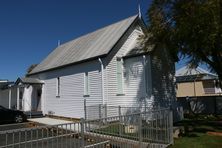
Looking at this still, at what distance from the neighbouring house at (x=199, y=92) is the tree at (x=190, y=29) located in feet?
4.69

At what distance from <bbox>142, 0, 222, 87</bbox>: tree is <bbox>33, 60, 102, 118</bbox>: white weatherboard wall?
4.47m

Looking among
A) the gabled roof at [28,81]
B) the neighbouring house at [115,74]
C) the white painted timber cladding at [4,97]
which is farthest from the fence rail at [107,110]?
the white painted timber cladding at [4,97]

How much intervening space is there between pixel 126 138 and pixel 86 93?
34.9ft

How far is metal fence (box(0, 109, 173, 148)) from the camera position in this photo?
7.04 metres

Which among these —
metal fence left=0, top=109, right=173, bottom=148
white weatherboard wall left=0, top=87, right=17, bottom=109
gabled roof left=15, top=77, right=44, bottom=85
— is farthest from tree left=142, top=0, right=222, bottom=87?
white weatherboard wall left=0, top=87, right=17, bottom=109

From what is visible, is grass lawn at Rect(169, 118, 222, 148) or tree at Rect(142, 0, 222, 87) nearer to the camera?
grass lawn at Rect(169, 118, 222, 148)

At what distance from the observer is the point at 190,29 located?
47.1 feet

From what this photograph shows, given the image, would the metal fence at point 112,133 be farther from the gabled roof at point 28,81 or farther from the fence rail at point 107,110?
the gabled roof at point 28,81

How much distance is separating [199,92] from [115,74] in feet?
83.7

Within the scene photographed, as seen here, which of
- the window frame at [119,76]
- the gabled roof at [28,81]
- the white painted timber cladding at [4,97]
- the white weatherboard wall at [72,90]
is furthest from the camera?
the white painted timber cladding at [4,97]

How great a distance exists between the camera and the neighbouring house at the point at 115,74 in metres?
18.0

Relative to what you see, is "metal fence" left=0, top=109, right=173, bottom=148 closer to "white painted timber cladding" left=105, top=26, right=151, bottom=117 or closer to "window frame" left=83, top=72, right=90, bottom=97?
"white painted timber cladding" left=105, top=26, right=151, bottom=117

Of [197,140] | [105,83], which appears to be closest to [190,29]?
[197,140]

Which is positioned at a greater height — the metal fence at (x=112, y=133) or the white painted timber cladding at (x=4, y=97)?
the white painted timber cladding at (x=4, y=97)
